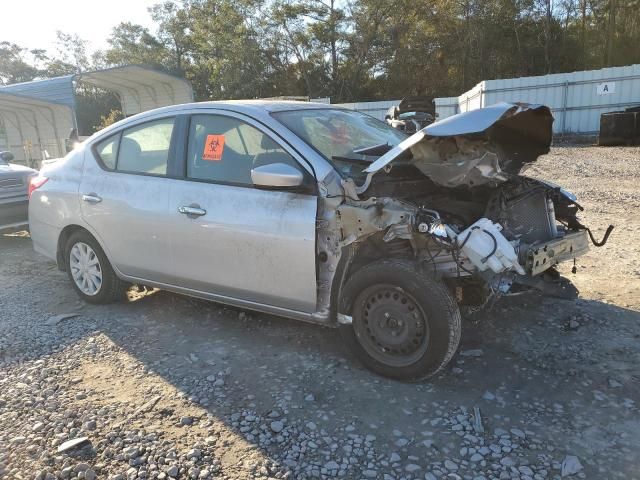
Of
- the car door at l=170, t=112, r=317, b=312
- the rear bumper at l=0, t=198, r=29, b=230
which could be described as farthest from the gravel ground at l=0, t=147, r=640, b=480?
the rear bumper at l=0, t=198, r=29, b=230

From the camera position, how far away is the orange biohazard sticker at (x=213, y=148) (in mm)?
3879

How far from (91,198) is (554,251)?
12.0 ft

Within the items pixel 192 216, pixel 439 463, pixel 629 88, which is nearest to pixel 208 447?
pixel 439 463

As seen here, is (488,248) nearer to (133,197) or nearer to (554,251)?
(554,251)

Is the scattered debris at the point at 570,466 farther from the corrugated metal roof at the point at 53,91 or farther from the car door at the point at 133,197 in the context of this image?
the corrugated metal roof at the point at 53,91

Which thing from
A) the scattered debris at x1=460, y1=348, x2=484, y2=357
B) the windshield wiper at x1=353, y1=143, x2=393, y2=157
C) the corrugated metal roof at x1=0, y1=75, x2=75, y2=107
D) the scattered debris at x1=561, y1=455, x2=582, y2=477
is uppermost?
the corrugated metal roof at x1=0, y1=75, x2=75, y2=107

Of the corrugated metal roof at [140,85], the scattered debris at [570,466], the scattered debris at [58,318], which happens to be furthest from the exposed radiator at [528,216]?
the corrugated metal roof at [140,85]

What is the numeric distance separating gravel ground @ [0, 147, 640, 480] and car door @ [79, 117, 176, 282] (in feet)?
1.86

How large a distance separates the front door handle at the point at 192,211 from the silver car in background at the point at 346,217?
0.01 meters

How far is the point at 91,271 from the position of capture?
Result: 481 centimetres

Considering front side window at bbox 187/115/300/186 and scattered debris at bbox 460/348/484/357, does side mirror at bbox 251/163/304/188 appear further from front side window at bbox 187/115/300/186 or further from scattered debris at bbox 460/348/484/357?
scattered debris at bbox 460/348/484/357

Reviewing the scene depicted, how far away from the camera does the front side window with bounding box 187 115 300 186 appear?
3674 millimetres

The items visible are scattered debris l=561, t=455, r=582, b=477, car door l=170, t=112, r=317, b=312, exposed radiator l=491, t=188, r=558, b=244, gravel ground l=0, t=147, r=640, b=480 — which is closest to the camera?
scattered debris l=561, t=455, r=582, b=477

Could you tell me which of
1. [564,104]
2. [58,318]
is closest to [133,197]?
[58,318]
